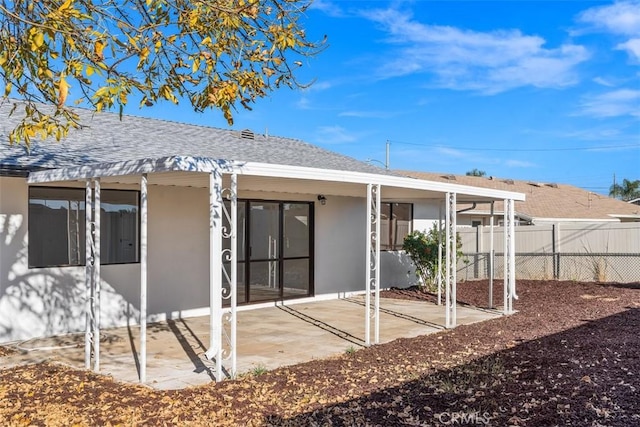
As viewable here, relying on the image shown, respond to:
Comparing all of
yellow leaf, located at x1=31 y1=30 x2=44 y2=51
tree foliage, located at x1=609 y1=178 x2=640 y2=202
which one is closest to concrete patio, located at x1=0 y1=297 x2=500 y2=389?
yellow leaf, located at x1=31 y1=30 x2=44 y2=51

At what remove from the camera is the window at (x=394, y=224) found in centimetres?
1472

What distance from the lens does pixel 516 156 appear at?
52.4 metres

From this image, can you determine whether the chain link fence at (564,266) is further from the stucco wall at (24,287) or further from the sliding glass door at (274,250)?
the stucco wall at (24,287)

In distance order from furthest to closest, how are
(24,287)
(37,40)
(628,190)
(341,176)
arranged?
1. (628,190)
2. (24,287)
3. (341,176)
4. (37,40)

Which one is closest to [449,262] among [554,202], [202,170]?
[202,170]

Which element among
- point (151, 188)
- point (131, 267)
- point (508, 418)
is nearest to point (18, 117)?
point (151, 188)

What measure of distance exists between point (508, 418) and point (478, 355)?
2441 mm

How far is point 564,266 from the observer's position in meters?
15.5

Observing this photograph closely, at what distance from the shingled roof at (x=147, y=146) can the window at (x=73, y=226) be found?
0.60m

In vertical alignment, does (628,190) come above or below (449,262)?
above

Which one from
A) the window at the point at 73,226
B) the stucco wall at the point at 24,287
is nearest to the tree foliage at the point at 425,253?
the window at the point at 73,226

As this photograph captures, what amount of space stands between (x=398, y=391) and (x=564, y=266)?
1147cm

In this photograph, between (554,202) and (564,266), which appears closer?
(564,266)

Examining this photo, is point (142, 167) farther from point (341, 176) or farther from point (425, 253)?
point (425, 253)
